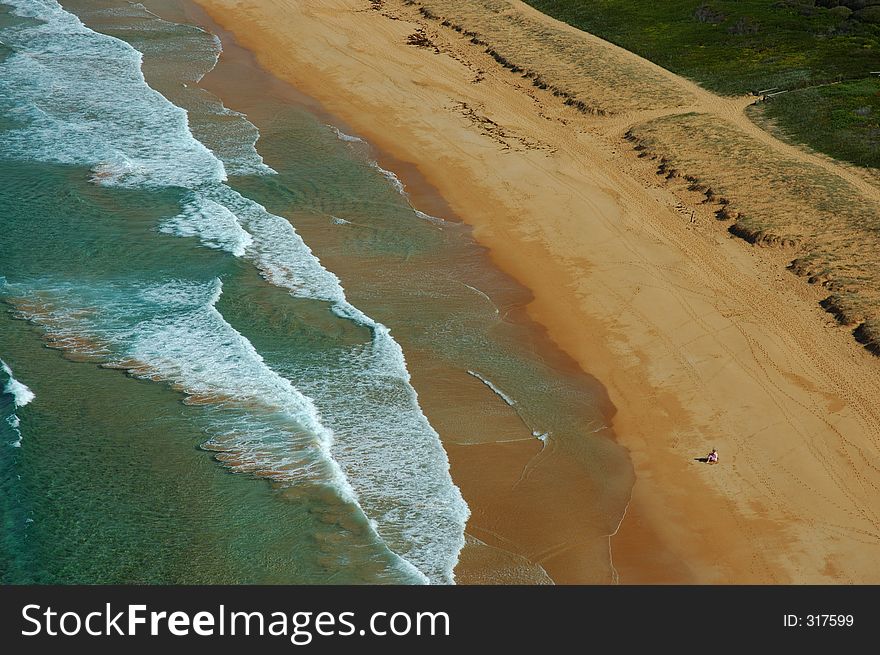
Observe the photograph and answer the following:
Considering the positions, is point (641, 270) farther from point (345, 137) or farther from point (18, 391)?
point (18, 391)

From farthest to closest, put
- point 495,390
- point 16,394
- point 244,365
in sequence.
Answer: point 244,365 < point 495,390 < point 16,394

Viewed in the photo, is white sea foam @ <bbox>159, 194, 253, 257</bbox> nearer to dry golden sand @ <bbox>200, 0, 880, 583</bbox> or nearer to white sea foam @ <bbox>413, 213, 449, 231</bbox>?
white sea foam @ <bbox>413, 213, 449, 231</bbox>

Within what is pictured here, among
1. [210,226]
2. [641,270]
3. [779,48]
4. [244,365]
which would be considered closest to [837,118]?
[779,48]

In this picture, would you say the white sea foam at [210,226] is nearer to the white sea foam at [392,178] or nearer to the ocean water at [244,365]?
the ocean water at [244,365]

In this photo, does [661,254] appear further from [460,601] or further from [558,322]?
[460,601]

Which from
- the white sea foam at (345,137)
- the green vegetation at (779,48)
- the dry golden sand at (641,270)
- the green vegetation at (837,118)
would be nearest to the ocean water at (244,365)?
the white sea foam at (345,137)

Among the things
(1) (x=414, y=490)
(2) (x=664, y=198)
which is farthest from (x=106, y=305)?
(2) (x=664, y=198)
